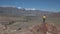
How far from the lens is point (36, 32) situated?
2764 mm

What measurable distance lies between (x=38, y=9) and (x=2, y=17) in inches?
39.0

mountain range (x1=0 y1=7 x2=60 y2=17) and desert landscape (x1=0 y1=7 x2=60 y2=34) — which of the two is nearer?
desert landscape (x1=0 y1=7 x2=60 y2=34)

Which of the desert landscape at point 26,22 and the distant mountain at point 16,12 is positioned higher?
the distant mountain at point 16,12

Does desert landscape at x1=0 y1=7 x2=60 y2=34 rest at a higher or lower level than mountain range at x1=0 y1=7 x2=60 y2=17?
lower

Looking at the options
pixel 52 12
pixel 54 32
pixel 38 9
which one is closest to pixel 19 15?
pixel 38 9

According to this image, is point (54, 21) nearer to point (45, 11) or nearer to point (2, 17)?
point (45, 11)

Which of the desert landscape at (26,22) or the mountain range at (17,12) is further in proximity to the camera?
the mountain range at (17,12)

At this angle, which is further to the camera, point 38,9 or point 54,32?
point 38,9

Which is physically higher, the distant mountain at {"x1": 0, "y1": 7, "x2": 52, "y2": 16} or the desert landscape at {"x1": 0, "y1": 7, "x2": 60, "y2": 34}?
the distant mountain at {"x1": 0, "y1": 7, "x2": 52, "y2": 16}

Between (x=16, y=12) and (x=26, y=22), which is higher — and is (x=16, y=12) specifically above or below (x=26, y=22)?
above

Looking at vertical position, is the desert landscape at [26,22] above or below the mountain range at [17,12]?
below

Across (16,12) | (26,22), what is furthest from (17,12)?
(26,22)

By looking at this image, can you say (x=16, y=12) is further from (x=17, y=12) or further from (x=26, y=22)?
(x=26, y=22)

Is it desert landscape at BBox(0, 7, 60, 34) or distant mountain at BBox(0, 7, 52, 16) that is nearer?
desert landscape at BBox(0, 7, 60, 34)
